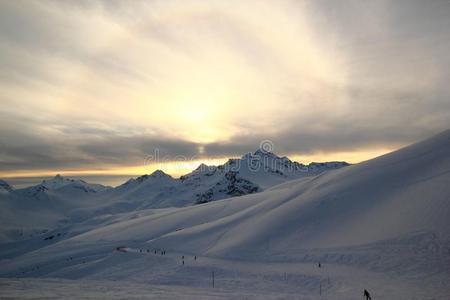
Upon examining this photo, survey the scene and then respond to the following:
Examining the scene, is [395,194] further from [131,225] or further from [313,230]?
[131,225]

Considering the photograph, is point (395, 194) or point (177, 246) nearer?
point (395, 194)

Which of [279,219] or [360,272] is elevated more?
[279,219]

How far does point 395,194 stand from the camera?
42.4 meters

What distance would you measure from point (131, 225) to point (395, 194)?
5670 centimetres

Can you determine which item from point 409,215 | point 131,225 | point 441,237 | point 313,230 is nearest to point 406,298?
point 441,237

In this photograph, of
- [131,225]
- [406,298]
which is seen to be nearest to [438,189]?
[406,298]

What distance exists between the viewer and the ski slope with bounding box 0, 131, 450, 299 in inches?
1088

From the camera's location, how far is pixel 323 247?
36438 millimetres

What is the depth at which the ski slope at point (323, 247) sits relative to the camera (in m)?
27.6

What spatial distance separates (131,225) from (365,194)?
5276cm

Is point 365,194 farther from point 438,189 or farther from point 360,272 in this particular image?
point 360,272

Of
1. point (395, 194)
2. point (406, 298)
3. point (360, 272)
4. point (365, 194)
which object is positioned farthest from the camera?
point (365, 194)

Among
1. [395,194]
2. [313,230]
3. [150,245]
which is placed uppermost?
[395,194]

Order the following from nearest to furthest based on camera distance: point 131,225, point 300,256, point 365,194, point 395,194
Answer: point 300,256
point 395,194
point 365,194
point 131,225
